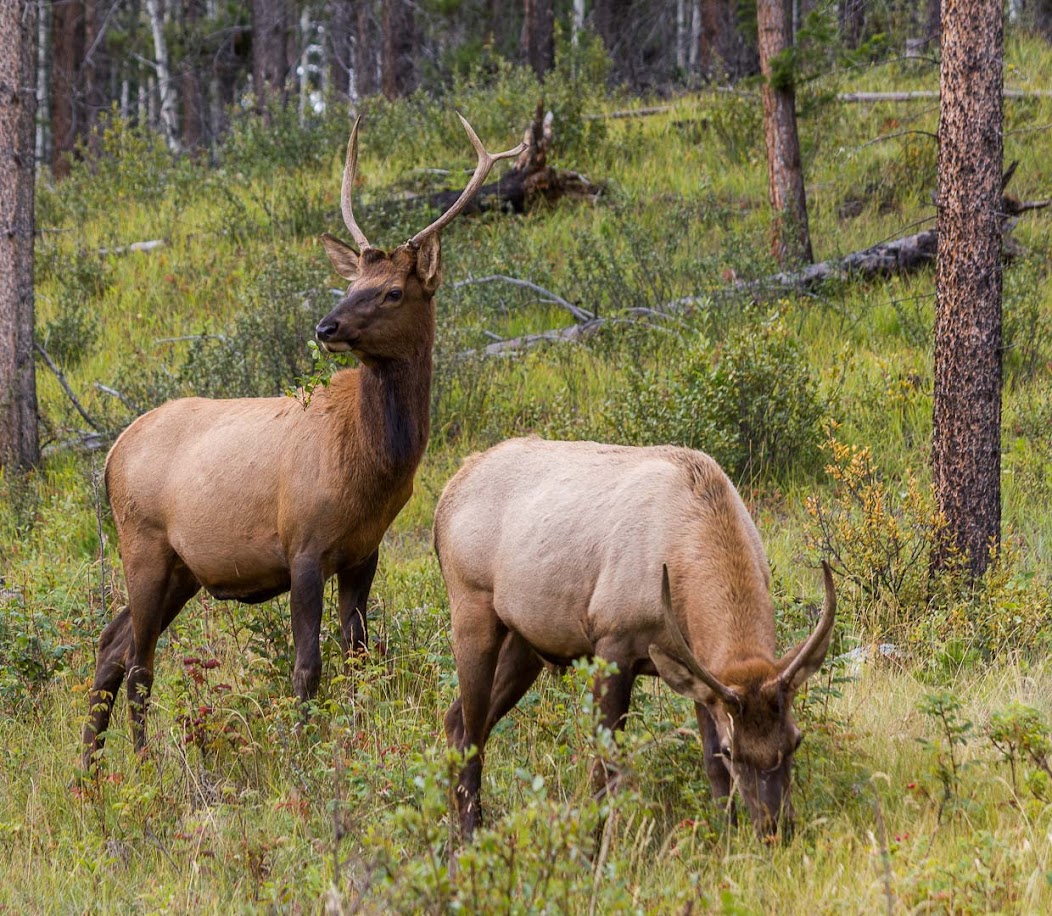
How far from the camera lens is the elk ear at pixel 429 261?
6836 mm

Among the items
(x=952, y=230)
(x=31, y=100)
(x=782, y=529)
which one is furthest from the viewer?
(x=31, y=100)

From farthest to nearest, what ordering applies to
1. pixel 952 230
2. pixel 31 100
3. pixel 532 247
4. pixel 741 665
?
pixel 532 247 → pixel 31 100 → pixel 952 230 → pixel 741 665

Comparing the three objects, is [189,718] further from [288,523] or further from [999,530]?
[999,530]

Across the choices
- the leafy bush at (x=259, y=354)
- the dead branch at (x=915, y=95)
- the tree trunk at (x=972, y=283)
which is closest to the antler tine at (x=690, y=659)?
the tree trunk at (x=972, y=283)

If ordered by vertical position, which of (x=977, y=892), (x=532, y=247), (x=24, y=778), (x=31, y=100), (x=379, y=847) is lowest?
(x=24, y=778)

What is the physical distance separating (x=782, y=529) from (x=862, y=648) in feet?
5.67

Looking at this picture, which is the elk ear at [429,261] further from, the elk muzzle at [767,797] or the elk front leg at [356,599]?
the elk muzzle at [767,797]

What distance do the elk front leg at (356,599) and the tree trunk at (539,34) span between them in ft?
57.2

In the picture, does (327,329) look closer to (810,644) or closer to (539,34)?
(810,644)

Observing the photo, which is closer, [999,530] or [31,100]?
[999,530]

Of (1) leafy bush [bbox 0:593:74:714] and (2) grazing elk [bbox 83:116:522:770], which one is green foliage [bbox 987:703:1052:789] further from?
(1) leafy bush [bbox 0:593:74:714]

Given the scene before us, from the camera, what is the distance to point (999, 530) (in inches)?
287

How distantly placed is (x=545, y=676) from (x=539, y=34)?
1807 centimetres

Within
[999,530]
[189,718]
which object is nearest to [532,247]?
[999,530]
